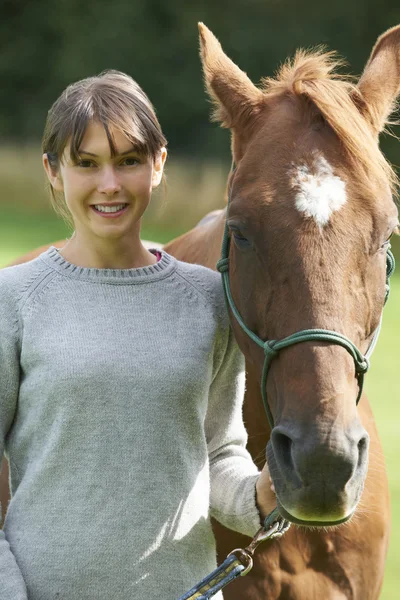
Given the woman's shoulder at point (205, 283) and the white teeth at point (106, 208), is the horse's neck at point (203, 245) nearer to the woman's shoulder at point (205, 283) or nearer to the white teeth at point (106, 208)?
the woman's shoulder at point (205, 283)

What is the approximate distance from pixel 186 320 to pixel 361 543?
1028 millimetres

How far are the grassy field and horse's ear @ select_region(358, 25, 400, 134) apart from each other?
14.4 feet

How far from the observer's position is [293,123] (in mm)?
2096

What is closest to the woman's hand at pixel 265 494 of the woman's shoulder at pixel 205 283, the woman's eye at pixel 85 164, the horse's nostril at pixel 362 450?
the horse's nostril at pixel 362 450

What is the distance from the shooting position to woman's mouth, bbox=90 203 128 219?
6.79 ft

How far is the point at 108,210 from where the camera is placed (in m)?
2.07

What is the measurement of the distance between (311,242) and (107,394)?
53cm

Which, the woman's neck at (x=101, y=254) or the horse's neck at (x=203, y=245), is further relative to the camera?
the horse's neck at (x=203, y=245)

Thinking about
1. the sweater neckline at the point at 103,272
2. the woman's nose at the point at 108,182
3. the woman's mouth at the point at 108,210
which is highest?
the woman's nose at the point at 108,182

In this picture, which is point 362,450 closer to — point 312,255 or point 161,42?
point 312,255

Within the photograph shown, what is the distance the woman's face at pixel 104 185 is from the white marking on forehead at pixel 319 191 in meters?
0.37

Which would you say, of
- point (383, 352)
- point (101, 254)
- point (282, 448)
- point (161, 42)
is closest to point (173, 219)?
point (161, 42)

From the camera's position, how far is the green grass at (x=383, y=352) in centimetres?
496

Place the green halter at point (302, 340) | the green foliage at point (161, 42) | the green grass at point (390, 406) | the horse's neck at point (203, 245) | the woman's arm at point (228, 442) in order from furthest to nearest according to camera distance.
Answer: the green foliage at point (161, 42), the green grass at point (390, 406), the horse's neck at point (203, 245), the woman's arm at point (228, 442), the green halter at point (302, 340)
